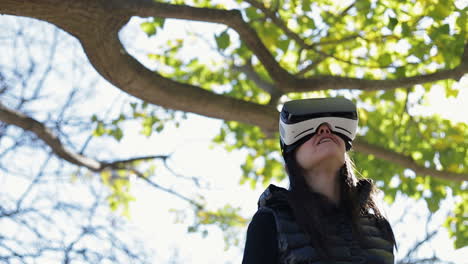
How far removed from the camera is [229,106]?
4.28 metres

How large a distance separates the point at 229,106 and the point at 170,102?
386 mm

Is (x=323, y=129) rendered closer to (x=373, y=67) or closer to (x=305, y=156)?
(x=305, y=156)

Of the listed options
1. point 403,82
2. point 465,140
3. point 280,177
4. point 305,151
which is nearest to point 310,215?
point 305,151

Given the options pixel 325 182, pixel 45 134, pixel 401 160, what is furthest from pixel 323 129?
pixel 45 134

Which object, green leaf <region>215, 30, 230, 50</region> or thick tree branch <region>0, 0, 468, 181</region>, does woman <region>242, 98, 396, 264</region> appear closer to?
thick tree branch <region>0, 0, 468, 181</region>

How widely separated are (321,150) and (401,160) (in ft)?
10.5

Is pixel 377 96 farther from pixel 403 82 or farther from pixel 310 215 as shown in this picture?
pixel 310 215

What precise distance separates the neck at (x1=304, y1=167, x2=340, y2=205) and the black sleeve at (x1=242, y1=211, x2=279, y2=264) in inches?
8.4

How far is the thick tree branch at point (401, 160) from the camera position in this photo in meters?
5.04

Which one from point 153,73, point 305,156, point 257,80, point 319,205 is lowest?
point 319,205

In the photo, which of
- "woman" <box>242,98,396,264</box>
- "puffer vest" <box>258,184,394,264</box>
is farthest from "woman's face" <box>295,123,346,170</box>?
"puffer vest" <box>258,184,394,264</box>

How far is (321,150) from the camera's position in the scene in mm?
2287

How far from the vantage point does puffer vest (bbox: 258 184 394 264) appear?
80.2 inches

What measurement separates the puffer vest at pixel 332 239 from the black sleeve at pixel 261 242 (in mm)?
18
